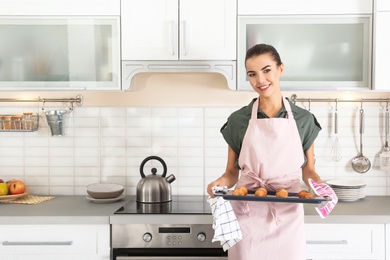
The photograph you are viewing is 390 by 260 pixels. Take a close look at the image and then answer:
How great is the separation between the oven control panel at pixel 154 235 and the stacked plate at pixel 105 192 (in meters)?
0.39

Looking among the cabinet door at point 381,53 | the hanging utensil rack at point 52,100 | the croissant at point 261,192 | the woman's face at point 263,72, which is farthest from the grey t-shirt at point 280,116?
the hanging utensil rack at point 52,100

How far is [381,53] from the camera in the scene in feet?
9.64

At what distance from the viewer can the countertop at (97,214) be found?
2738mm

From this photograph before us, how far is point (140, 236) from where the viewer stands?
9.05 ft

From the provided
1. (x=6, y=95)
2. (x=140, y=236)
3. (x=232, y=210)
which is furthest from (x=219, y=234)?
(x=6, y=95)

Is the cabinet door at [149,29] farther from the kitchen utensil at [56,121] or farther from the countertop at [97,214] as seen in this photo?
the countertop at [97,214]

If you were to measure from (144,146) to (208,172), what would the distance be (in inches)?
16.6

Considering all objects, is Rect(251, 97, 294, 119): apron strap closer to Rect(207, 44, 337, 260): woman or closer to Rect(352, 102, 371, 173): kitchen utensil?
Rect(207, 44, 337, 260): woman

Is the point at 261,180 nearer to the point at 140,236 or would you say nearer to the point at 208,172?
the point at 140,236

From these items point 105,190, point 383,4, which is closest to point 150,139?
point 105,190

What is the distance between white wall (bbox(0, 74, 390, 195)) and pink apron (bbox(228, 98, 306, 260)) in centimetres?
84

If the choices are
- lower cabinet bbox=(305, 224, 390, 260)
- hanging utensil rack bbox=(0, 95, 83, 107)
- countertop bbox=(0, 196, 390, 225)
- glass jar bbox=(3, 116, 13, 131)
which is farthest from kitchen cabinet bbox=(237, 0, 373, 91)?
glass jar bbox=(3, 116, 13, 131)

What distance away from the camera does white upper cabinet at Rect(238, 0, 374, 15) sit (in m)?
2.98

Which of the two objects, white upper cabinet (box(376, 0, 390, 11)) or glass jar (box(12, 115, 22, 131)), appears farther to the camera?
glass jar (box(12, 115, 22, 131))
